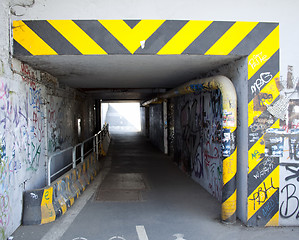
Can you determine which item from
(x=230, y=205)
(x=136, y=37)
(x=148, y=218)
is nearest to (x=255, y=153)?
(x=230, y=205)

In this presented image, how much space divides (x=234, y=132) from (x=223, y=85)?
0.82 meters

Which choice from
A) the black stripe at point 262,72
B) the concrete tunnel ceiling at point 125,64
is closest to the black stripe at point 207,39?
the concrete tunnel ceiling at point 125,64

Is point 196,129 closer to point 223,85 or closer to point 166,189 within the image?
point 166,189

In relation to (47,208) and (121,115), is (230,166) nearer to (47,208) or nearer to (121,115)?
(47,208)

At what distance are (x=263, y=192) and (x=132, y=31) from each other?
3.42 metres

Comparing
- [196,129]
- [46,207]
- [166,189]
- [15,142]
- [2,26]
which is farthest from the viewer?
[196,129]

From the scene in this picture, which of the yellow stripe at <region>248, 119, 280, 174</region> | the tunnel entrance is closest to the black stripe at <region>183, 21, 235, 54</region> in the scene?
the yellow stripe at <region>248, 119, 280, 174</region>

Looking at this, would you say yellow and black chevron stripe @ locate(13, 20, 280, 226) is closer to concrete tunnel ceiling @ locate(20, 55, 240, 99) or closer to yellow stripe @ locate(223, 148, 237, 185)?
yellow stripe @ locate(223, 148, 237, 185)

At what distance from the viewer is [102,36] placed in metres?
4.40

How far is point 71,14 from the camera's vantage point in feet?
14.3

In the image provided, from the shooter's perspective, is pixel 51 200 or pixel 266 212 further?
pixel 51 200

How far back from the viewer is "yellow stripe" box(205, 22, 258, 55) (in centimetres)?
450

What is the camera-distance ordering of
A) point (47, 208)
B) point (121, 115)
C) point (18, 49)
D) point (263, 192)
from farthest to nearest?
point (121, 115)
point (47, 208)
point (263, 192)
point (18, 49)

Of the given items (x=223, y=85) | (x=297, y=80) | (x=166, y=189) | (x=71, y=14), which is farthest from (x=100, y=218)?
(x=297, y=80)
